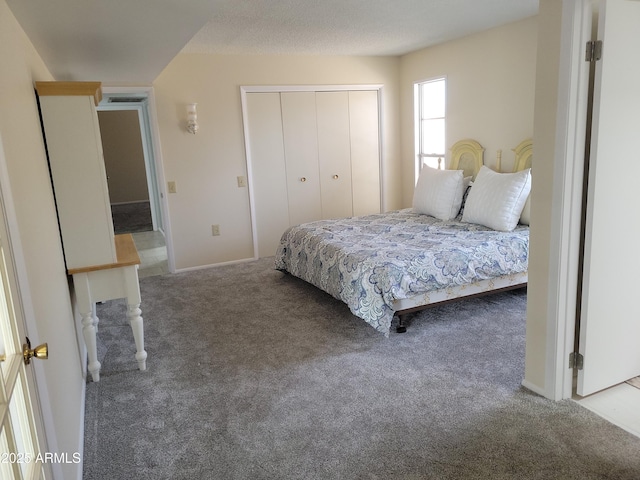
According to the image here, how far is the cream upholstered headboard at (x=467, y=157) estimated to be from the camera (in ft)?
16.3

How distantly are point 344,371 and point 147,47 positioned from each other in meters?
2.32

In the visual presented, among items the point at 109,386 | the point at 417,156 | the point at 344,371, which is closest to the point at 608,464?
the point at 344,371

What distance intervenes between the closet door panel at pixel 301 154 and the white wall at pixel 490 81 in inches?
54.7

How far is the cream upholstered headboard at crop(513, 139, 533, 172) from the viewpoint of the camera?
4.33 metres

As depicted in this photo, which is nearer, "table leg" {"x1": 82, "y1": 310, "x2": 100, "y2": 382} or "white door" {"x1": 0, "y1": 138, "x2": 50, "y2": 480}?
"white door" {"x1": 0, "y1": 138, "x2": 50, "y2": 480}

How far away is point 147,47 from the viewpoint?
298 centimetres

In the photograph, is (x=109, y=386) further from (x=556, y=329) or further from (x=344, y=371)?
(x=556, y=329)

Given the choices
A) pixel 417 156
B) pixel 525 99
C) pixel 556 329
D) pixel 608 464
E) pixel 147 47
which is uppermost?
pixel 147 47

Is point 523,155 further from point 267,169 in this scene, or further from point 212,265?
point 212,265

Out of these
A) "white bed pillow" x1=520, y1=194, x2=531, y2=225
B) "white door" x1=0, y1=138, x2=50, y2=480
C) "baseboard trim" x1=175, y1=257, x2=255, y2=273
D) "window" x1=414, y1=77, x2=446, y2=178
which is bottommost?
"baseboard trim" x1=175, y1=257, x2=255, y2=273

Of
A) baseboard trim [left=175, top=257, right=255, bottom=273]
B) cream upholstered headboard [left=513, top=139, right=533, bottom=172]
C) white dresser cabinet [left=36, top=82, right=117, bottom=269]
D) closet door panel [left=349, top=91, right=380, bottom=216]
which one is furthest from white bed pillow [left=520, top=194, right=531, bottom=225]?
white dresser cabinet [left=36, top=82, right=117, bottom=269]

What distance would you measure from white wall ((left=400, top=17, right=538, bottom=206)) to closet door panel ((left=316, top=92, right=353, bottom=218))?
1004 millimetres

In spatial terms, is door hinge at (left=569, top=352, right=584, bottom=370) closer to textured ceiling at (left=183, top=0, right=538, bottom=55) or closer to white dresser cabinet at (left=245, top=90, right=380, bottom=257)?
textured ceiling at (left=183, top=0, right=538, bottom=55)

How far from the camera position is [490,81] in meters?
4.69
